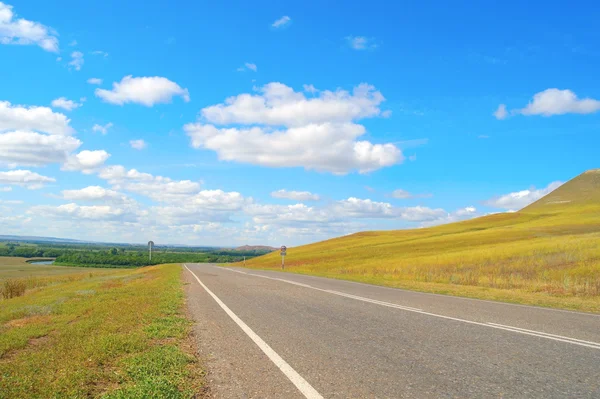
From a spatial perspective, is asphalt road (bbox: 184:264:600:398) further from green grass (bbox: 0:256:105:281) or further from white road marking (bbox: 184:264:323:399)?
green grass (bbox: 0:256:105:281)

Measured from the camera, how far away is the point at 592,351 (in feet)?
22.2

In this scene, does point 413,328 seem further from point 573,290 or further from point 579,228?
point 579,228

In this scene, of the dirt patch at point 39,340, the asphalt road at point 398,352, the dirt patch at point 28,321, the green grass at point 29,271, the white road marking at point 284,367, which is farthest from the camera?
the green grass at point 29,271

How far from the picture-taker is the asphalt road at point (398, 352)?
494 cm

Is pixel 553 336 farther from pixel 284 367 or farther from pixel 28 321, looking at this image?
pixel 28 321

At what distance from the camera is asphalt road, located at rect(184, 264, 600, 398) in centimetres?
494

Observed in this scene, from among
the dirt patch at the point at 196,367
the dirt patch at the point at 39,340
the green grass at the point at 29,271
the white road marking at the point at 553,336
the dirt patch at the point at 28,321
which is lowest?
the green grass at the point at 29,271

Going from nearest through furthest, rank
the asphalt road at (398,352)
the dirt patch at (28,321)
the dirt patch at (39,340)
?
the asphalt road at (398,352)
the dirt patch at (39,340)
the dirt patch at (28,321)

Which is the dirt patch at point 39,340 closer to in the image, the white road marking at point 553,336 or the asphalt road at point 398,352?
the asphalt road at point 398,352

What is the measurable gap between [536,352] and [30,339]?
364 inches

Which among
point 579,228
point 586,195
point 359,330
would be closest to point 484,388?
point 359,330

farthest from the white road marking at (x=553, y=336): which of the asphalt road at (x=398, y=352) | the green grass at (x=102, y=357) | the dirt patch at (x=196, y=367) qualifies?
the green grass at (x=102, y=357)

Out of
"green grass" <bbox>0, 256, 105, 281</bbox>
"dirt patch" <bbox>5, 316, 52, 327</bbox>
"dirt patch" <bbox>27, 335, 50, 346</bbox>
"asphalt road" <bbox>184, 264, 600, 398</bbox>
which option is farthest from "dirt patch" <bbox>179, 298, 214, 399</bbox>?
"green grass" <bbox>0, 256, 105, 281</bbox>

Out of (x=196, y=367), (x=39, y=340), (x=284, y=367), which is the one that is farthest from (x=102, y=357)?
(x=39, y=340)
